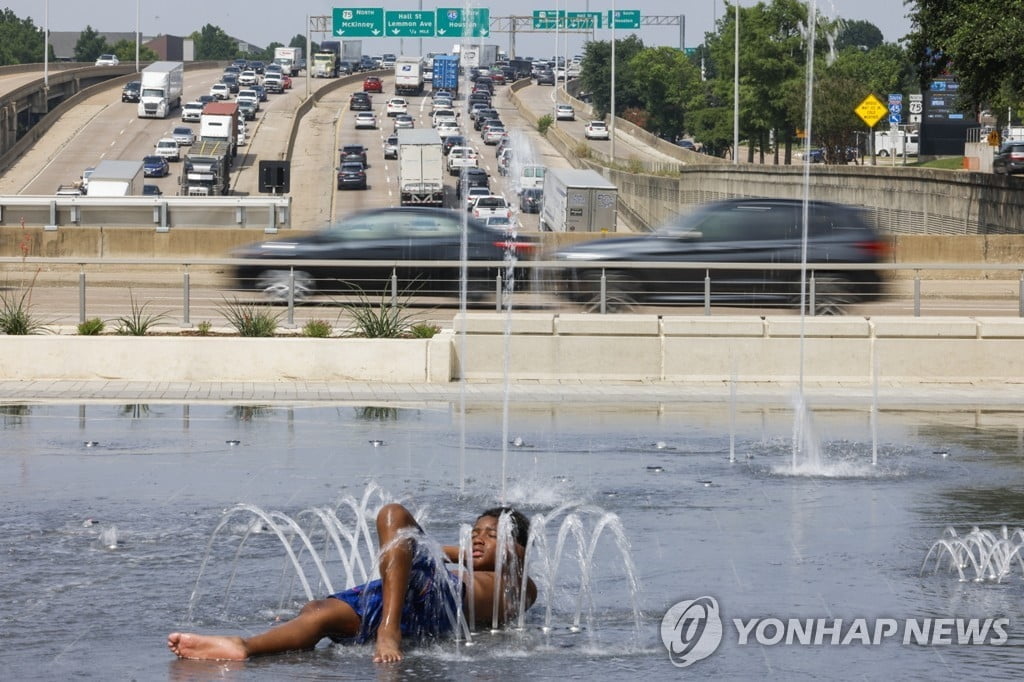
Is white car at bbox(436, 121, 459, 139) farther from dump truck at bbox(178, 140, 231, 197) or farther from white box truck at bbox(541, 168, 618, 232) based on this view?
white box truck at bbox(541, 168, 618, 232)

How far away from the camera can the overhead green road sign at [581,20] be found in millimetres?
118562

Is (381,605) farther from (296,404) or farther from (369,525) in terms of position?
(296,404)

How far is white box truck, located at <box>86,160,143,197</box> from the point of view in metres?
68.1

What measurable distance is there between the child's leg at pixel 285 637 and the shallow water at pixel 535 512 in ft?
0.25

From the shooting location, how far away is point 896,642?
26.2 feet

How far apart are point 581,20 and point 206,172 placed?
4513 centimetres

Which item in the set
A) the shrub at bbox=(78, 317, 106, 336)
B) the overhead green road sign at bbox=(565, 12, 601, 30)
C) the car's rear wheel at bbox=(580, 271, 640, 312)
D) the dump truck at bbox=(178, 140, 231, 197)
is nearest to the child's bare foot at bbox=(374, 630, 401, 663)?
the shrub at bbox=(78, 317, 106, 336)

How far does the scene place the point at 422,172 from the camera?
85875 mm

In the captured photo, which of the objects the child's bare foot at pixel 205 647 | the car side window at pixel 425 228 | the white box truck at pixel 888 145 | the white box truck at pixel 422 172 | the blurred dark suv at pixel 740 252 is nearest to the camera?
the child's bare foot at pixel 205 647

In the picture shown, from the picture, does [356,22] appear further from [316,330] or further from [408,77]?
[316,330]

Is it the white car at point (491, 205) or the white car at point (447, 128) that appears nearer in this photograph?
the white car at point (491, 205)

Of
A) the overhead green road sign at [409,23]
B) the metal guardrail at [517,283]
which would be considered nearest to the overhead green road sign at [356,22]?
the overhead green road sign at [409,23]

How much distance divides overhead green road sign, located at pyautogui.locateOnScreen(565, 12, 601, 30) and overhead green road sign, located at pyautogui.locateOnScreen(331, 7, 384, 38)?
17.5 metres

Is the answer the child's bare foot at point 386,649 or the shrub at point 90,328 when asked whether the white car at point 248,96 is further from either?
the child's bare foot at point 386,649
